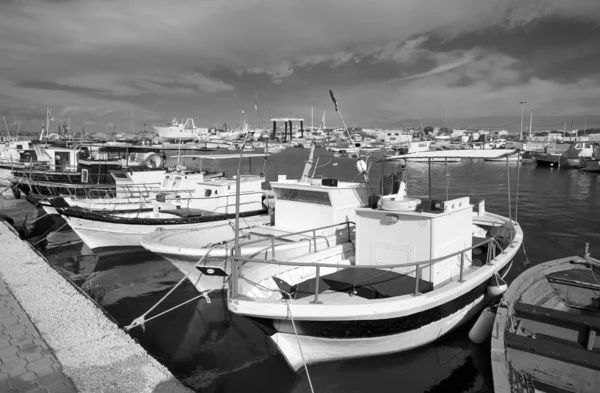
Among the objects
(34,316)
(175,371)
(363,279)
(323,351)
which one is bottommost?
(175,371)

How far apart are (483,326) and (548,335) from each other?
1.21 metres

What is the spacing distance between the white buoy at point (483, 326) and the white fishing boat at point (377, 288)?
0.36m

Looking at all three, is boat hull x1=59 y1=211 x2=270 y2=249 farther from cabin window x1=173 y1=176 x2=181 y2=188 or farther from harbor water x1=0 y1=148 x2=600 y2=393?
cabin window x1=173 y1=176 x2=181 y2=188

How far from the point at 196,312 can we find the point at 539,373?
7.65m

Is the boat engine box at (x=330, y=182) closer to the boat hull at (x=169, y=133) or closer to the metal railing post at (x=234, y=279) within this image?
the metal railing post at (x=234, y=279)

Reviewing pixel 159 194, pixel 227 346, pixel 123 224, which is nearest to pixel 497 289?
pixel 227 346

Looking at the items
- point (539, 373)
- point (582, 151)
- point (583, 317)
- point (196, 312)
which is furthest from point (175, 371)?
point (582, 151)

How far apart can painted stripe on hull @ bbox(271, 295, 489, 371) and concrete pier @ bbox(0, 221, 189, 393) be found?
2.07 metres

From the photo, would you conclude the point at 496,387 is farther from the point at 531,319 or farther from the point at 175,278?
the point at 175,278

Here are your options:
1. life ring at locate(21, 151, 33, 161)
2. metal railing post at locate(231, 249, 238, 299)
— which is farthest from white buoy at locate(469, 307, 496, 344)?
life ring at locate(21, 151, 33, 161)

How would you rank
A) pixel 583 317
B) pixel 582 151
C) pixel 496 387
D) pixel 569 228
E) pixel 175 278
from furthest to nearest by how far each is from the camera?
pixel 582 151, pixel 569 228, pixel 175 278, pixel 583 317, pixel 496 387

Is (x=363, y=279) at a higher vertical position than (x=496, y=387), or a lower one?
higher

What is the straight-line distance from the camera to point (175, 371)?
297 inches

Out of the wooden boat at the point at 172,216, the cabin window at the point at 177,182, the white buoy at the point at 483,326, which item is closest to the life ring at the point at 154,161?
the cabin window at the point at 177,182
